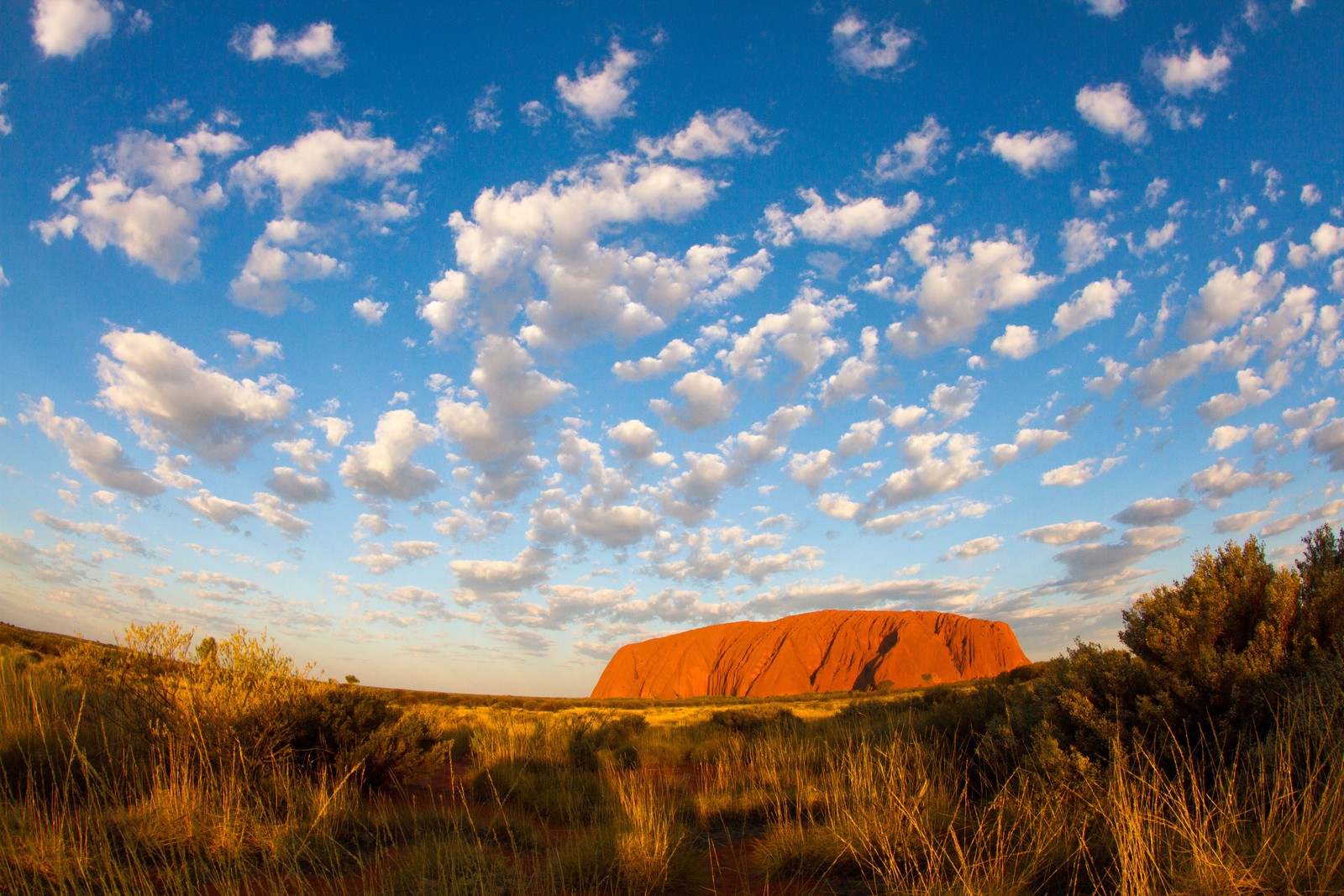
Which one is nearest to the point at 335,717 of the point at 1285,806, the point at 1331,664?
the point at 1285,806

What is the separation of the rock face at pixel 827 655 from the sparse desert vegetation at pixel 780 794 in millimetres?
74358

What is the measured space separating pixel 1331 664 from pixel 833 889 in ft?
13.0

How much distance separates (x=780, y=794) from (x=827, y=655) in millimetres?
87755

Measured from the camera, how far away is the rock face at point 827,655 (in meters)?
78.9

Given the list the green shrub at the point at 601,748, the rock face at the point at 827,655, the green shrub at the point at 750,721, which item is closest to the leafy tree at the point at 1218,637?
the green shrub at the point at 601,748

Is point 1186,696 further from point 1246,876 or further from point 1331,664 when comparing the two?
point 1246,876

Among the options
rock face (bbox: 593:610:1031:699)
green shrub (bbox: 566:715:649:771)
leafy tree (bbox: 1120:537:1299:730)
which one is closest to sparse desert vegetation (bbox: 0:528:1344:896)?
leafy tree (bbox: 1120:537:1299:730)

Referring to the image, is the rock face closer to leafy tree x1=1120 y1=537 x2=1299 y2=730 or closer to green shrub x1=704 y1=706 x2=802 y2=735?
green shrub x1=704 y1=706 x2=802 y2=735

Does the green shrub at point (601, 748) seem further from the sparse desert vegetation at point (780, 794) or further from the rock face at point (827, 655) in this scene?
the rock face at point (827, 655)

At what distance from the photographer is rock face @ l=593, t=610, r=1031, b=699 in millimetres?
78875

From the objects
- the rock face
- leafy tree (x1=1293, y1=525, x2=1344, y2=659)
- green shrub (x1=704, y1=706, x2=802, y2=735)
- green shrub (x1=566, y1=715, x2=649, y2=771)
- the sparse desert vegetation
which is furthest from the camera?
the rock face

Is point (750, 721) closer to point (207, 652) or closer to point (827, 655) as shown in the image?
point (207, 652)

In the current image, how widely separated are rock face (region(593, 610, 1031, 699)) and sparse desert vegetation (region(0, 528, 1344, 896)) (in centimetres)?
7436

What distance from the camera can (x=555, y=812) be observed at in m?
7.14
